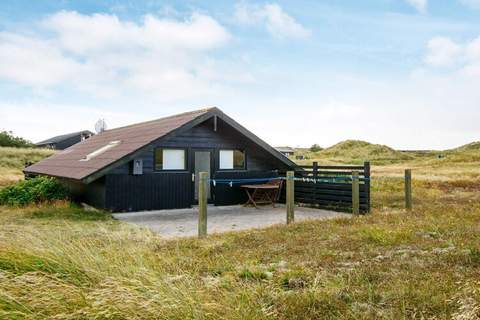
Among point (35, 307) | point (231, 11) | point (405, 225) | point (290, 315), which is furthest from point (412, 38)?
point (35, 307)

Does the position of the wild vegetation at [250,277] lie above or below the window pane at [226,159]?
below

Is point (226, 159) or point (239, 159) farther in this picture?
point (239, 159)

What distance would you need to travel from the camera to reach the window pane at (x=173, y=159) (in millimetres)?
13211

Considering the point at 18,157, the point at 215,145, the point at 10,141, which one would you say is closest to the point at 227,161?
the point at 215,145

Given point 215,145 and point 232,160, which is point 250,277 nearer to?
point 215,145

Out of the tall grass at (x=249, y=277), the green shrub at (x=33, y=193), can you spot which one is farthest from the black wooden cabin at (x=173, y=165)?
the tall grass at (x=249, y=277)

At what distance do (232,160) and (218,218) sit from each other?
3.76 m

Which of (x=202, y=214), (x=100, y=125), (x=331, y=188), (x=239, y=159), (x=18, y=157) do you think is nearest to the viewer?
(x=202, y=214)

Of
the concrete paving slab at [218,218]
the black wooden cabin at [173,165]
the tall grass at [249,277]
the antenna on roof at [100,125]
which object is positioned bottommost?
the concrete paving slab at [218,218]

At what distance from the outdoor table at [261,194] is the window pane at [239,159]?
86 cm

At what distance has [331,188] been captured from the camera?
42.9 ft

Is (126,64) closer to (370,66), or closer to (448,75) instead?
(370,66)

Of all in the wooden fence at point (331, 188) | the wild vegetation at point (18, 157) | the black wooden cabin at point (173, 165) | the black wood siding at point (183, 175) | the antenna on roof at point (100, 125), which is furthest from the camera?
the wild vegetation at point (18, 157)

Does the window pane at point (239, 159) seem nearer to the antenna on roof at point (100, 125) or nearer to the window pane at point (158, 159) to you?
the window pane at point (158, 159)
